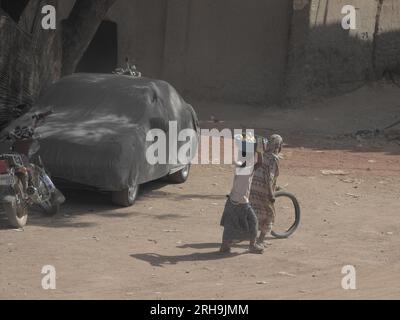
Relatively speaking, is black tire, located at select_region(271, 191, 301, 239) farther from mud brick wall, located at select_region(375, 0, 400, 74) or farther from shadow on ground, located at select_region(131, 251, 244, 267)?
mud brick wall, located at select_region(375, 0, 400, 74)

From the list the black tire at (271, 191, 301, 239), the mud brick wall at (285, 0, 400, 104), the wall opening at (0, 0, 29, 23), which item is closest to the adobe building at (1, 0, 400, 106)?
the mud brick wall at (285, 0, 400, 104)

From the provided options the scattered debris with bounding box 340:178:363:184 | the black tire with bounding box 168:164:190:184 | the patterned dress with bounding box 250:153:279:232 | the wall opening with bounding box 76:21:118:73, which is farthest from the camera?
the wall opening with bounding box 76:21:118:73

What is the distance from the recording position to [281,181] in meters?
13.4

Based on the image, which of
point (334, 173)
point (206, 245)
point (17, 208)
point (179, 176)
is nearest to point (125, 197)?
point (17, 208)

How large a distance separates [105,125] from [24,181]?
65.0 inches

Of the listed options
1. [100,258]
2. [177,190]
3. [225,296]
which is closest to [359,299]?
[225,296]

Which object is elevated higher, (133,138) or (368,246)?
(133,138)

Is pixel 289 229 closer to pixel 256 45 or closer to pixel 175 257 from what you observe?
pixel 175 257

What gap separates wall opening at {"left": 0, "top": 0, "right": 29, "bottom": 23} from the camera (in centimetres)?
1434

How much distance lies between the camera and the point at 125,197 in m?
11.0

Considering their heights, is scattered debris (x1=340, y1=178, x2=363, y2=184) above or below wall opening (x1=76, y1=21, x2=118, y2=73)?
below

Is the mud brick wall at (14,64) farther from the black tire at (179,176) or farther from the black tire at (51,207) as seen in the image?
the black tire at (51,207)
